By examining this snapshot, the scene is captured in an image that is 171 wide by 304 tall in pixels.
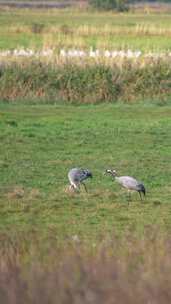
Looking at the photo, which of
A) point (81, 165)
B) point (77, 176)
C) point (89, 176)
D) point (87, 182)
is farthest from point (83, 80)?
point (77, 176)

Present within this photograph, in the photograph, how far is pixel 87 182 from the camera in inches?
→ 594

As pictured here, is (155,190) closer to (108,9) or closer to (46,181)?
(46,181)

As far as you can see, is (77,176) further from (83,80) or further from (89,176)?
(83,80)

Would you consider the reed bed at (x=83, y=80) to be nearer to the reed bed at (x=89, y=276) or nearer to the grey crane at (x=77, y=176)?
the grey crane at (x=77, y=176)

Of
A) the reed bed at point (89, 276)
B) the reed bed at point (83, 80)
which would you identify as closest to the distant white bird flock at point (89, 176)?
the reed bed at point (89, 276)

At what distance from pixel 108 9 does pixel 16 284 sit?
2837 inches

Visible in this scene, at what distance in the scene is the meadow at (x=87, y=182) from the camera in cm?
635

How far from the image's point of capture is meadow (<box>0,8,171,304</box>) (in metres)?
6.35

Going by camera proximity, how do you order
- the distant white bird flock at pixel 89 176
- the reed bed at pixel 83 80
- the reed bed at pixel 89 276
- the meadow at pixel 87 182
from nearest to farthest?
the reed bed at pixel 89 276, the meadow at pixel 87 182, the distant white bird flock at pixel 89 176, the reed bed at pixel 83 80

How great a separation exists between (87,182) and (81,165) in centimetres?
164

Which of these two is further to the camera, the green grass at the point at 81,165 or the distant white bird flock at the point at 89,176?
the distant white bird flock at the point at 89,176

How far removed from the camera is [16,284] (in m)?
6.30

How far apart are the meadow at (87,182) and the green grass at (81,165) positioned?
0.05 feet

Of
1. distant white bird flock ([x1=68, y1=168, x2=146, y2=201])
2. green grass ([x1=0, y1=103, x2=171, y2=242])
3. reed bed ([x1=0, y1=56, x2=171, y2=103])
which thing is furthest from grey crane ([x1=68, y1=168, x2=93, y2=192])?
reed bed ([x1=0, y1=56, x2=171, y2=103])
